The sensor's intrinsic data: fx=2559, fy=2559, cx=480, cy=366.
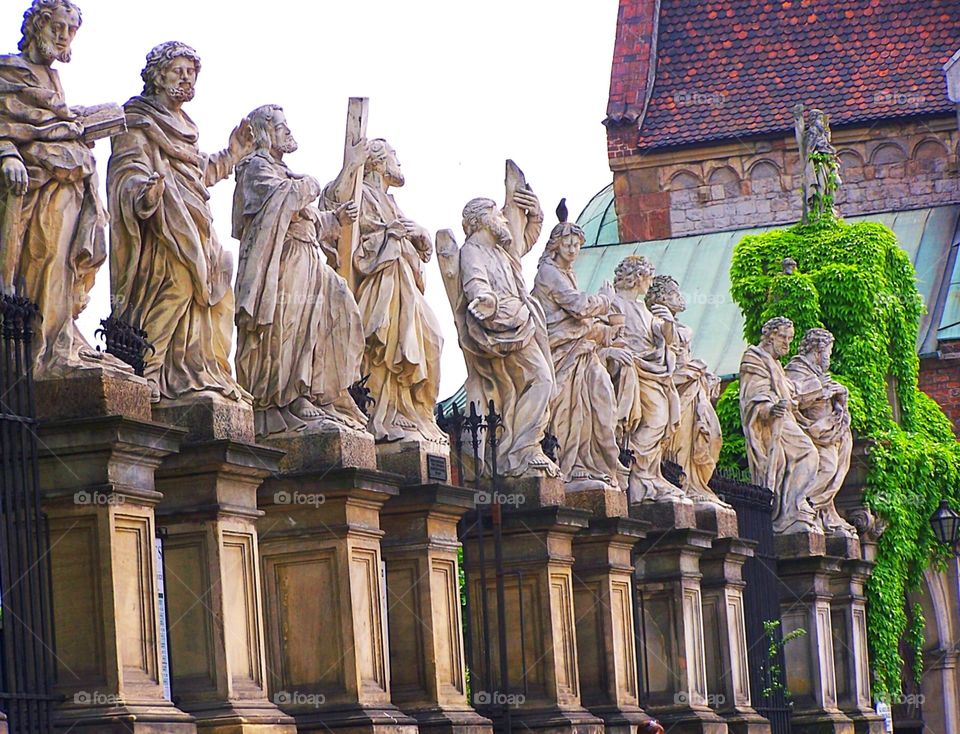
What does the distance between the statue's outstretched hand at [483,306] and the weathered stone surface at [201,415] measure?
486 centimetres

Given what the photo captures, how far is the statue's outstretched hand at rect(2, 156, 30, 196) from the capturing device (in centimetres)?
1430

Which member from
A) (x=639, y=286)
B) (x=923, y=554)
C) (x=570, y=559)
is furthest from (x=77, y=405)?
(x=923, y=554)

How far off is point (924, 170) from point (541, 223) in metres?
29.3

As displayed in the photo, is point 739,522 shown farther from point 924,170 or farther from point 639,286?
point 924,170

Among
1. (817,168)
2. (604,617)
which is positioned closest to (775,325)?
(604,617)

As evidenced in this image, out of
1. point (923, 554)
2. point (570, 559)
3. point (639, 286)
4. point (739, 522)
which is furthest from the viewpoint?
point (923, 554)

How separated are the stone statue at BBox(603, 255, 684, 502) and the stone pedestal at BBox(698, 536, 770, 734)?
1.76m

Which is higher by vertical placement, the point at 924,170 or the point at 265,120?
the point at 924,170

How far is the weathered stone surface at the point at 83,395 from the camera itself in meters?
14.5

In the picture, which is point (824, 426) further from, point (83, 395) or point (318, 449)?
point (83, 395)

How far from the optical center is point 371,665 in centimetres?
1778

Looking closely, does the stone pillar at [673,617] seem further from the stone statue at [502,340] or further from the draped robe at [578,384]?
the stone statue at [502,340]

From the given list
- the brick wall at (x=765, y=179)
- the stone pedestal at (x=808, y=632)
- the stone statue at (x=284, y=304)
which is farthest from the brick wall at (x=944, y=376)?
the stone statue at (x=284, y=304)

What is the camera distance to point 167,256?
16188 millimetres
